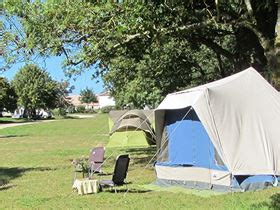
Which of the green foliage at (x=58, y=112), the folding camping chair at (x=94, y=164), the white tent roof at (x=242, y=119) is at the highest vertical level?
the green foliage at (x=58, y=112)

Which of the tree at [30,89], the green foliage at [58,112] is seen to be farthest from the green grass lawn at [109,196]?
the green foliage at [58,112]

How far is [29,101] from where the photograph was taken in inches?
3888

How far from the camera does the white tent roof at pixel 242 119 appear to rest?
12.3 m

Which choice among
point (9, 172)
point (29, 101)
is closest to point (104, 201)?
point (9, 172)

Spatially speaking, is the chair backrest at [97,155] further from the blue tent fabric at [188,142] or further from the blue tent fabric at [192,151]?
the blue tent fabric at [188,142]

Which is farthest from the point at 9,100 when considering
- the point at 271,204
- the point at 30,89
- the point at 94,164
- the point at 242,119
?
the point at 271,204

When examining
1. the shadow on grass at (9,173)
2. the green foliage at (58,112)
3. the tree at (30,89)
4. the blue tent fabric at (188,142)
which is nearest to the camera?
the blue tent fabric at (188,142)

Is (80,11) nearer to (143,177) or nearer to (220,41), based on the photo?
(143,177)

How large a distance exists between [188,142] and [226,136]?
1.26 metres

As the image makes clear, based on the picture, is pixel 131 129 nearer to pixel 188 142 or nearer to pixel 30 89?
pixel 188 142

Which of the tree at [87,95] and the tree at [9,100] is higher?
the tree at [87,95]

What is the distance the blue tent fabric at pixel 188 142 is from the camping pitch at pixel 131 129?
463 inches

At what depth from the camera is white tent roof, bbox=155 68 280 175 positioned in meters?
12.3

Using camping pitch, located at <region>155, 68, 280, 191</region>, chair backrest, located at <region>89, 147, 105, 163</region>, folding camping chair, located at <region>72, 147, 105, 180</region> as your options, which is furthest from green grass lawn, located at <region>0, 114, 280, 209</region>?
chair backrest, located at <region>89, 147, 105, 163</region>
